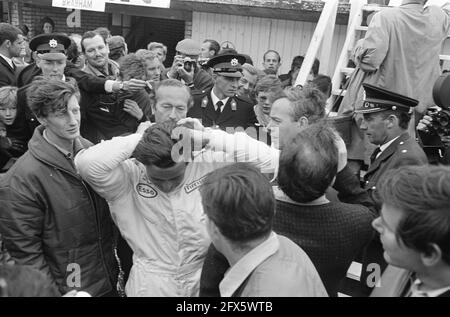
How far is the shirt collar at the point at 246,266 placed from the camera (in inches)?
57.0

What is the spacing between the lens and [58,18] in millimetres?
10344

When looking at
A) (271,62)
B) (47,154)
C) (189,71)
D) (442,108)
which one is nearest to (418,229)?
(47,154)

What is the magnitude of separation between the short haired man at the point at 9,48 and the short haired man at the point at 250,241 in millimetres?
4024

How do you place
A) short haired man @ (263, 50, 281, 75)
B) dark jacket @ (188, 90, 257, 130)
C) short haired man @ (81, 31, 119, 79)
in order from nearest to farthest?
dark jacket @ (188, 90, 257, 130)
short haired man @ (81, 31, 119, 79)
short haired man @ (263, 50, 281, 75)

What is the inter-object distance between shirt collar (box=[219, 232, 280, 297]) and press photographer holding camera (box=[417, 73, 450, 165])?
217 cm

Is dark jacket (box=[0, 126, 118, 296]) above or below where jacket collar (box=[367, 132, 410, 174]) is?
below

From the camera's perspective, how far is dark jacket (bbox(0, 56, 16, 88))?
4613mm

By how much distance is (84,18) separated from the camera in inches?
416

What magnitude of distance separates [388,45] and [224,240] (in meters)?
2.99

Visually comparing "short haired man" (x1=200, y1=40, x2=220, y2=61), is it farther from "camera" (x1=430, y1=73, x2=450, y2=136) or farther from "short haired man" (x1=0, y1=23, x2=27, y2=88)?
"camera" (x1=430, y1=73, x2=450, y2=136)

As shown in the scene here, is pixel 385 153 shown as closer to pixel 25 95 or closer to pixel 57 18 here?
pixel 25 95

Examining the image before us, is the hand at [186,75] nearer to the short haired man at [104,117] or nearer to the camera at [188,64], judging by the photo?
the camera at [188,64]

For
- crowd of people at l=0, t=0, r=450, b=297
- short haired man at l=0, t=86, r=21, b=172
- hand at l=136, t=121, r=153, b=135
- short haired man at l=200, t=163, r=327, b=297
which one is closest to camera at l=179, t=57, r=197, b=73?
crowd of people at l=0, t=0, r=450, b=297

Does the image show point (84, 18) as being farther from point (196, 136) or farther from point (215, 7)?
point (196, 136)
